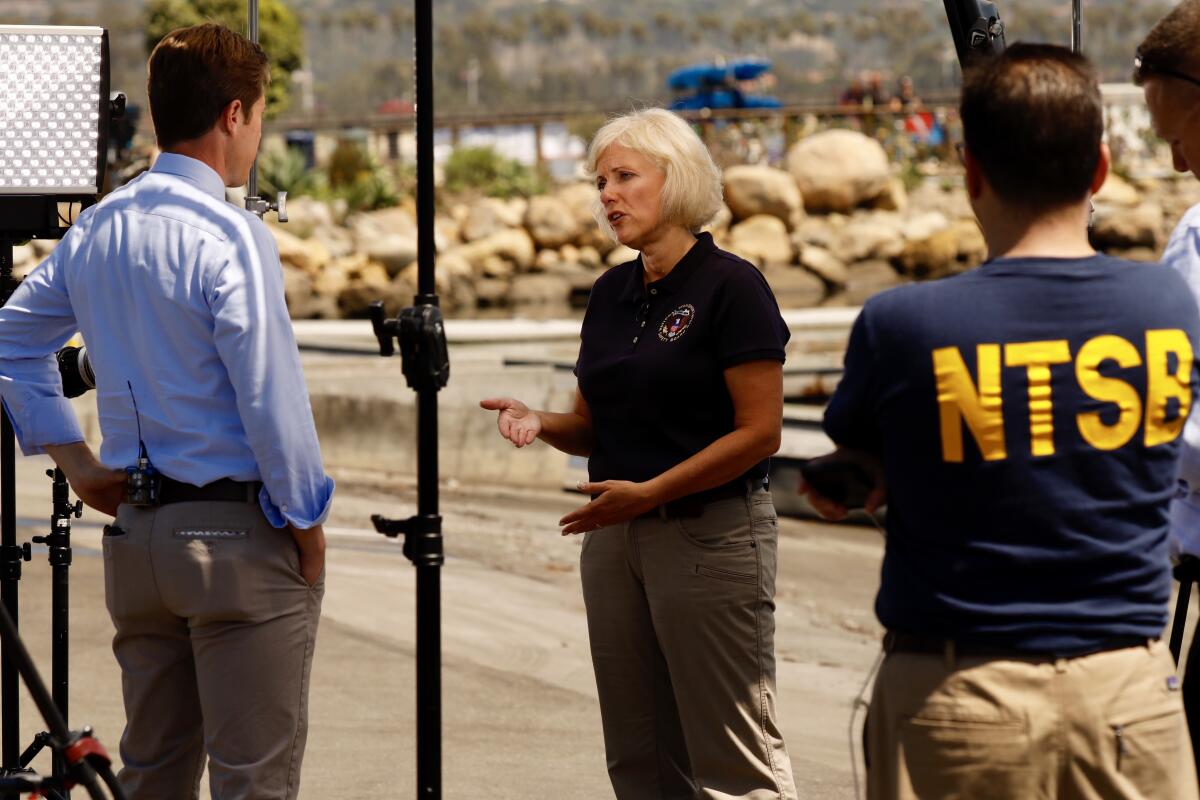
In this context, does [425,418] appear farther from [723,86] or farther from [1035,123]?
[723,86]

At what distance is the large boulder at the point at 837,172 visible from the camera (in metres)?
34.2

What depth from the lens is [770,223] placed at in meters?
31.7

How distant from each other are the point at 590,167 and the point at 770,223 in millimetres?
28202

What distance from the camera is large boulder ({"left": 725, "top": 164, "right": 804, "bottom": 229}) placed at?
3206 centimetres

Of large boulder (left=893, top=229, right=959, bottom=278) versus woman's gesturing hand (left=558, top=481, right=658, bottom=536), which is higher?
woman's gesturing hand (left=558, top=481, right=658, bottom=536)

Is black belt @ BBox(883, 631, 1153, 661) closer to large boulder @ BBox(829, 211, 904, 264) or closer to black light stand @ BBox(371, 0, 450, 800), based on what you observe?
black light stand @ BBox(371, 0, 450, 800)

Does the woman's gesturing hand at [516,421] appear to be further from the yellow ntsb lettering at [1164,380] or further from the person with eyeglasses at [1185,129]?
the yellow ntsb lettering at [1164,380]

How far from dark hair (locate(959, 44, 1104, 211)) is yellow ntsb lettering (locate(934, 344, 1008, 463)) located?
0.78 feet

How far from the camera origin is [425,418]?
2.85 meters

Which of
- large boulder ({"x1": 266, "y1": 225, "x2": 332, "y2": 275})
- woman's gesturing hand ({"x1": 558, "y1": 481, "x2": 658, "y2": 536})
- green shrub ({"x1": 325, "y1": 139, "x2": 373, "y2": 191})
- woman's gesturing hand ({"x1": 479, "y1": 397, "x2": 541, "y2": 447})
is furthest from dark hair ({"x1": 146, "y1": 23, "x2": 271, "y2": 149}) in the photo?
green shrub ({"x1": 325, "y1": 139, "x2": 373, "y2": 191})

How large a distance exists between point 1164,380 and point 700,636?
1400mm

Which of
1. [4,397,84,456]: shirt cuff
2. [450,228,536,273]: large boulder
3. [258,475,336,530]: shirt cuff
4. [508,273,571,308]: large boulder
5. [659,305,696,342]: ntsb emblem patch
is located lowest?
[508,273,571,308]: large boulder

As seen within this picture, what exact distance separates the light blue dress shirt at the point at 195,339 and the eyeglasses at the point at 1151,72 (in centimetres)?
149

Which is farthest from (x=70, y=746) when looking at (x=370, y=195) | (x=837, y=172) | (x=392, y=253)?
(x=837, y=172)
